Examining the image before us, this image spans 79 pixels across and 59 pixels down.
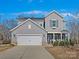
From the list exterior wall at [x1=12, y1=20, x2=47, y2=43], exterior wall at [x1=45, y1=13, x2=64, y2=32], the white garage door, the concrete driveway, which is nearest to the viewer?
the concrete driveway

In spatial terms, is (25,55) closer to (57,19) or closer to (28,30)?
(28,30)

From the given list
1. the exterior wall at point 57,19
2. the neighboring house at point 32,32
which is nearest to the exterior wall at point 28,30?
the neighboring house at point 32,32

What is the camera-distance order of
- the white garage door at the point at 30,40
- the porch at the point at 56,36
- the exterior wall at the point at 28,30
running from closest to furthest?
1. the white garage door at the point at 30,40
2. the exterior wall at the point at 28,30
3. the porch at the point at 56,36

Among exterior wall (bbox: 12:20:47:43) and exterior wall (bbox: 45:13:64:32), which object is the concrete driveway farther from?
exterior wall (bbox: 45:13:64:32)

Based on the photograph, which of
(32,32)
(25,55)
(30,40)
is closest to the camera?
(25,55)

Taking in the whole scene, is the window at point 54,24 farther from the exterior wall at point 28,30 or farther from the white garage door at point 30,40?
the white garage door at point 30,40

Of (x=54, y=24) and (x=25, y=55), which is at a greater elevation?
(x=54, y=24)

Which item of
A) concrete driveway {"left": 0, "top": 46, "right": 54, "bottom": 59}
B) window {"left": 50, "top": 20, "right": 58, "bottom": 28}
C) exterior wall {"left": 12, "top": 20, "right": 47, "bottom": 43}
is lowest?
concrete driveway {"left": 0, "top": 46, "right": 54, "bottom": 59}

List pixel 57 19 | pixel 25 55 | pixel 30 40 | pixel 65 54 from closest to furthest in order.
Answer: pixel 25 55, pixel 65 54, pixel 30 40, pixel 57 19

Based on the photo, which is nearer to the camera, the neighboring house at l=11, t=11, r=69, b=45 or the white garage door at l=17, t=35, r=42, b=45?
the white garage door at l=17, t=35, r=42, b=45

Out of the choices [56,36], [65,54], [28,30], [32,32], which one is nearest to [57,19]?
[56,36]

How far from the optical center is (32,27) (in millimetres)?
56781

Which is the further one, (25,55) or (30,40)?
(30,40)

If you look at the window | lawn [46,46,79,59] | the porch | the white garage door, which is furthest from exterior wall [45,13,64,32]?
lawn [46,46,79,59]
